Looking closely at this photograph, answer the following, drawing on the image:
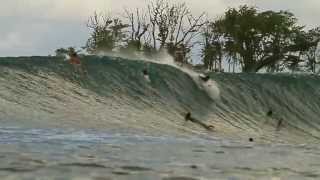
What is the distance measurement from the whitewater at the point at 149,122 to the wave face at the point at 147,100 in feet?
0.20

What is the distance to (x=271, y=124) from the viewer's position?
33.5 meters

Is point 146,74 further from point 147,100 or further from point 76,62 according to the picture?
point 76,62

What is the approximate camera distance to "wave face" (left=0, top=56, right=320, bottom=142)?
2336cm

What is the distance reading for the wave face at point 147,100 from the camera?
920 inches

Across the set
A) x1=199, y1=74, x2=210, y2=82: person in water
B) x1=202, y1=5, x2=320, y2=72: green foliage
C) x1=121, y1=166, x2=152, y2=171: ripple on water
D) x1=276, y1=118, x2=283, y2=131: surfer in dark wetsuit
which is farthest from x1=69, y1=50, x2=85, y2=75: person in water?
x1=202, y1=5, x2=320, y2=72: green foliage

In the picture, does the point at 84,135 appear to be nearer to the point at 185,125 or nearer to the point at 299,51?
the point at 185,125

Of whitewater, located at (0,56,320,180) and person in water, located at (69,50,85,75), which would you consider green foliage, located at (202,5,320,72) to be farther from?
person in water, located at (69,50,85,75)

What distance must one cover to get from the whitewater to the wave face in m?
0.06

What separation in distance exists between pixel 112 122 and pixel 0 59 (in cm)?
827

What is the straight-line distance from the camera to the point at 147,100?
3017cm

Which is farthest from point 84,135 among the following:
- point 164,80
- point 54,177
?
point 164,80

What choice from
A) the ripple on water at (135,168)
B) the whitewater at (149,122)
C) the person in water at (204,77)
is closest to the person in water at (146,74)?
the whitewater at (149,122)

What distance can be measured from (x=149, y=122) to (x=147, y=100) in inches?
212

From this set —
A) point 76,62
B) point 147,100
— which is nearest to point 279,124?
point 147,100
